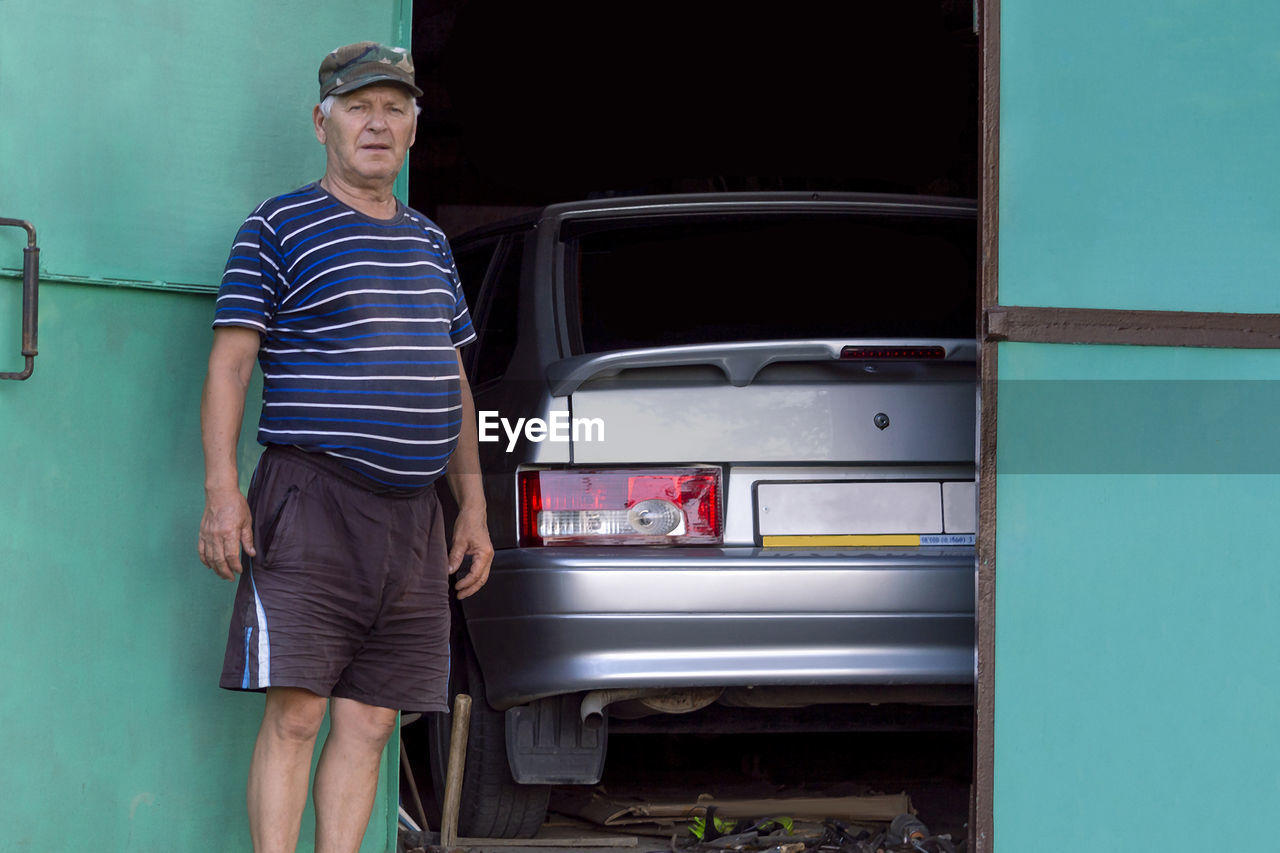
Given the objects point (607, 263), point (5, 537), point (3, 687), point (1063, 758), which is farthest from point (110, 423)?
point (1063, 758)

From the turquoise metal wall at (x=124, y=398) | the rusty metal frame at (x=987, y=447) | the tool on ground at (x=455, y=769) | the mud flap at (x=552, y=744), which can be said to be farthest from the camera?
the tool on ground at (x=455, y=769)

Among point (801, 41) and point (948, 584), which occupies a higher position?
point (801, 41)

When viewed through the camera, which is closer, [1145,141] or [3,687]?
[3,687]

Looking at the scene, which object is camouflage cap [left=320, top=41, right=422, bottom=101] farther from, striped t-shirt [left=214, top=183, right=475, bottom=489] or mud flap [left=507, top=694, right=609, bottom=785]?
mud flap [left=507, top=694, right=609, bottom=785]

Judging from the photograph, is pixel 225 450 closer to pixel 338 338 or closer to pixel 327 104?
pixel 338 338

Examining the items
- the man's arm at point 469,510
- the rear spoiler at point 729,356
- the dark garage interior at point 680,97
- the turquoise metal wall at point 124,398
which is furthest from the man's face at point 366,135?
the dark garage interior at point 680,97

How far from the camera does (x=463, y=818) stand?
4.58 metres

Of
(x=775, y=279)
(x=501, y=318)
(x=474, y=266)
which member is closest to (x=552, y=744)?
(x=501, y=318)

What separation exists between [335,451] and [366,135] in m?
0.69

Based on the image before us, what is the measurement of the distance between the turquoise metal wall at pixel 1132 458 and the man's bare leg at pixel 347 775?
1535 millimetres

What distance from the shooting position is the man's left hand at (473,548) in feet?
11.5

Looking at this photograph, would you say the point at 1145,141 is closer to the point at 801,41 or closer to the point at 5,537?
the point at 5,537

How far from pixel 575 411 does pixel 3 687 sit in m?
1.58

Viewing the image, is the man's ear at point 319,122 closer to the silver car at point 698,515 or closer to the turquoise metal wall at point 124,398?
the turquoise metal wall at point 124,398
